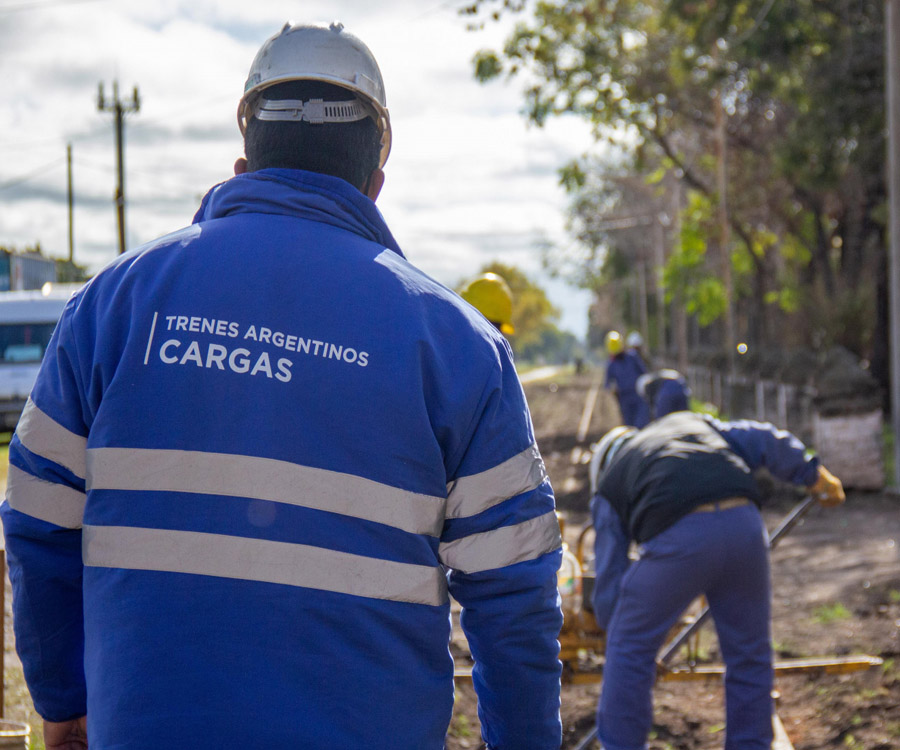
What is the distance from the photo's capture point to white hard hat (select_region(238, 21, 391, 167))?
1.99 m

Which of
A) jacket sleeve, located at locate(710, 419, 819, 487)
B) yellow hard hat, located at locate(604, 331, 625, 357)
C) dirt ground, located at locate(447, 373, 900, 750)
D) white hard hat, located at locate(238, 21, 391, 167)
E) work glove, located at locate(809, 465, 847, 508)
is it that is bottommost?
dirt ground, located at locate(447, 373, 900, 750)

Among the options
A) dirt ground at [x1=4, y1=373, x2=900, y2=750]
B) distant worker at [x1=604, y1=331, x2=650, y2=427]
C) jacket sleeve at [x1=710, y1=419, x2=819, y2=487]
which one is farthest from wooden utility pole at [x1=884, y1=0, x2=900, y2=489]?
jacket sleeve at [x1=710, y1=419, x2=819, y2=487]

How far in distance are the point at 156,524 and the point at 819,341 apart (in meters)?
24.4

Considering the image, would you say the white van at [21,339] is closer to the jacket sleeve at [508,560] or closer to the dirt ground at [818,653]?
the dirt ground at [818,653]

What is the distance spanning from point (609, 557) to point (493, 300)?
223 cm

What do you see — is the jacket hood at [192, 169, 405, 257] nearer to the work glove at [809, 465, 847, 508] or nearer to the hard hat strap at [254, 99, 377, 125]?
the hard hat strap at [254, 99, 377, 125]

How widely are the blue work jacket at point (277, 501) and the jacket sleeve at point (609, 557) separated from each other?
2.79 meters

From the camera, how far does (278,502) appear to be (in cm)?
170

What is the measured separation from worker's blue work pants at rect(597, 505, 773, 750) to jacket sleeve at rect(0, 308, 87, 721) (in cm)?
287

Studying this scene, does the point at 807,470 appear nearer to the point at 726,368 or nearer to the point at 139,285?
the point at 139,285

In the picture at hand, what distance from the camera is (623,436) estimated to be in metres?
4.95

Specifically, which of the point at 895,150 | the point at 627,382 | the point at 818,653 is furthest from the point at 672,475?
the point at 627,382

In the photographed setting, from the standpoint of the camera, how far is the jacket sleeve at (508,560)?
5.98 ft

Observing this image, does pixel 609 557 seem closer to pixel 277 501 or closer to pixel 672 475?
pixel 672 475
